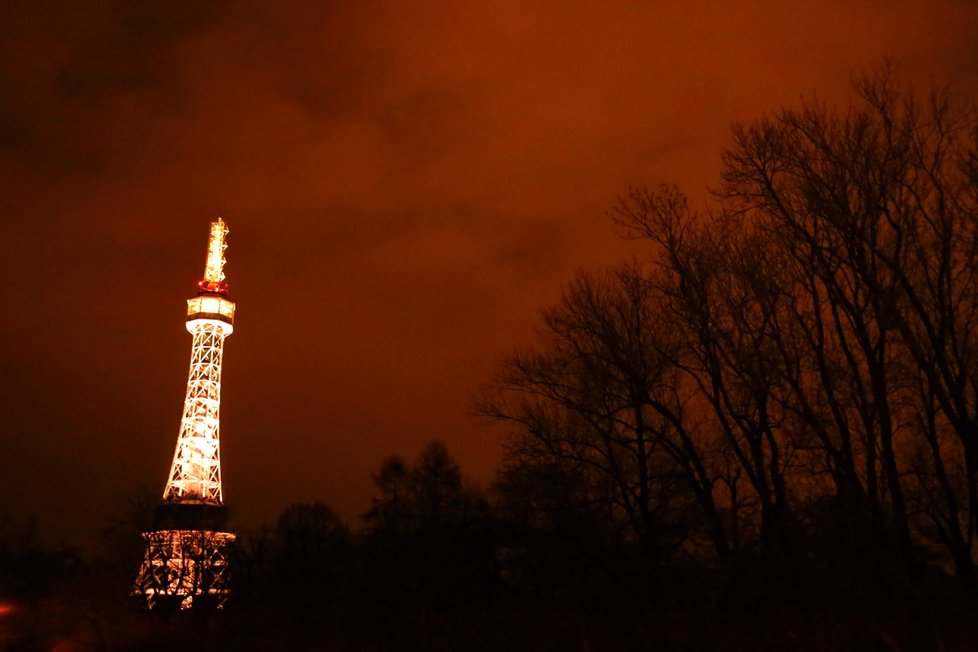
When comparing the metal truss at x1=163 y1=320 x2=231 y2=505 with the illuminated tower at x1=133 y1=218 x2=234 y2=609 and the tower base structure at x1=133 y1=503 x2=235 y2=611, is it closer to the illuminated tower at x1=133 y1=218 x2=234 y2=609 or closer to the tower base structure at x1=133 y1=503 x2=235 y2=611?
the illuminated tower at x1=133 y1=218 x2=234 y2=609

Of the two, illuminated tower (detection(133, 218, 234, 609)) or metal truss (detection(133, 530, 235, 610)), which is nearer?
metal truss (detection(133, 530, 235, 610))

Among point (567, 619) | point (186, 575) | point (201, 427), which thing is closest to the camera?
point (567, 619)

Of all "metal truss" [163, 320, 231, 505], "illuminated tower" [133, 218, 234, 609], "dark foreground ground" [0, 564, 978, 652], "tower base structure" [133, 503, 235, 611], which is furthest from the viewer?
"metal truss" [163, 320, 231, 505]

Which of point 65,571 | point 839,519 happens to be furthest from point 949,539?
point 65,571

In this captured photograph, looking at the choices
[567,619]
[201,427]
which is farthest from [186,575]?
[201,427]

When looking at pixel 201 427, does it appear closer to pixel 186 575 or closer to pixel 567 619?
pixel 186 575

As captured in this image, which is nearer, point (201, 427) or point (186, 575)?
point (186, 575)

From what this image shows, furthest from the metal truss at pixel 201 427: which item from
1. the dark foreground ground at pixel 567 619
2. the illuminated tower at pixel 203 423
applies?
the dark foreground ground at pixel 567 619

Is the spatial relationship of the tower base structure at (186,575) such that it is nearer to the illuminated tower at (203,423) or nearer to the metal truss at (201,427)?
the illuminated tower at (203,423)

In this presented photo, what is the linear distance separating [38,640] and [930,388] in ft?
57.8

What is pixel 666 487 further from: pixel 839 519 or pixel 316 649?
pixel 316 649

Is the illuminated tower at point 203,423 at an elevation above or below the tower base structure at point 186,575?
above

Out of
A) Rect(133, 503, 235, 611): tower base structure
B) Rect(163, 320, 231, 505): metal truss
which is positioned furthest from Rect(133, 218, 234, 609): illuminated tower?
Rect(133, 503, 235, 611): tower base structure

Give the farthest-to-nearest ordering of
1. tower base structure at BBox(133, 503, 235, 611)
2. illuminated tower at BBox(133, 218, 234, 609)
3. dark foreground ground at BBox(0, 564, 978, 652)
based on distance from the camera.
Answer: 1. illuminated tower at BBox(133, 218, 234, 609)
2. tower base structure at BBox(133, 503, 235, 611)
3. dark foreground ground at BBox(0, 564, 978, 652)
